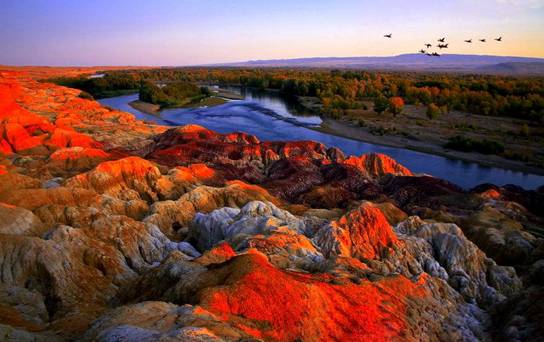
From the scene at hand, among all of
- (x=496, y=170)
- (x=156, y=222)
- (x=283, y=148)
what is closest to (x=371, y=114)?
(x=496, y=170)

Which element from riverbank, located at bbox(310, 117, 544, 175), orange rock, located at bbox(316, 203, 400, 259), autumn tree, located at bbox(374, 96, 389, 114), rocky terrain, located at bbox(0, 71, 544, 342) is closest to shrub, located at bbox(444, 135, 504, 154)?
riverbank, located at bbox(310, 117, 544, 175)

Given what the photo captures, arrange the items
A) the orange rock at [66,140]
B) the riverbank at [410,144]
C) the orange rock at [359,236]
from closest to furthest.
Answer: the orange rock at [359,236], the orange rock at [66,140], the riverbank at [410,144]

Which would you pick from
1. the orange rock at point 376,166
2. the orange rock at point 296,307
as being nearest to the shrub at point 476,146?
the orange rock at point 376,166

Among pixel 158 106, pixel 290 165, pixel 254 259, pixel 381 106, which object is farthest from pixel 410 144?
pixel 158 106

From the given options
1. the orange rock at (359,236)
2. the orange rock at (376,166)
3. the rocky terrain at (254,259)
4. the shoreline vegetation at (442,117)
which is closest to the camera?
the rocky terrain at (254,259)

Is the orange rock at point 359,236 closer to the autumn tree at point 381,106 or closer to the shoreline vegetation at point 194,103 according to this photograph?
the autumn tree at point 381,106

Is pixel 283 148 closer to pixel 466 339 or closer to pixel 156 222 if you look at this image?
pixel 156 222
